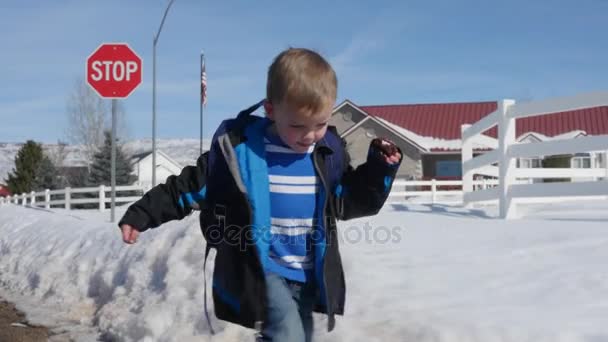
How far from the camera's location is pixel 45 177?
169ft

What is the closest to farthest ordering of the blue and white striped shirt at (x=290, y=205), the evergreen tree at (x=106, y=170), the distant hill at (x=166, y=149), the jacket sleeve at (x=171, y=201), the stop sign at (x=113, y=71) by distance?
the blue and white striped shirt at (x=290, y=205) < the jacket sleeve at (x=171, y=201) < the stop sign at (x=113, y=71) < the evergreen tree at (x=106, y=170) < the distant hill at (x=166, y=149)

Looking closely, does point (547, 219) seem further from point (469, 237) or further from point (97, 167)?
point (97, 167)

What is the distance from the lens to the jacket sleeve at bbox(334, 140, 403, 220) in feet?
10.0

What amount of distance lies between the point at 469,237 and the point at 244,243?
13.0ft

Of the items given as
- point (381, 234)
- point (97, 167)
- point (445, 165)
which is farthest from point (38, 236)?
point (445, 165)

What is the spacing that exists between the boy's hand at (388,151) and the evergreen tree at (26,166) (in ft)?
181

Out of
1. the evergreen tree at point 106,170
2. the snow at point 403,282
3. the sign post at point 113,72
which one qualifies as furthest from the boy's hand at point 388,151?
the evergreen tree at point 106,170

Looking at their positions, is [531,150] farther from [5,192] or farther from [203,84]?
[5,192]

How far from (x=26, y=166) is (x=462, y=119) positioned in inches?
1303

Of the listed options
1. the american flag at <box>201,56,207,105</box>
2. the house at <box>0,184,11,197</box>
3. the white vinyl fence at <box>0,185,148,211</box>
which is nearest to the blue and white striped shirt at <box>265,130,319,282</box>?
the white vinyl fence at <box>0,185,148,211</box>

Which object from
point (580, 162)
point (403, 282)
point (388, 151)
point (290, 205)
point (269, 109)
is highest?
point (580, 162)

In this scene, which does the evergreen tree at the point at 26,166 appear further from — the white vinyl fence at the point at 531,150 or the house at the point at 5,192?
the white vinyl fence at the point at 531,150

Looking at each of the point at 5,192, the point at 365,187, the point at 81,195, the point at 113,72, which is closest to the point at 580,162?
the point at 81,195

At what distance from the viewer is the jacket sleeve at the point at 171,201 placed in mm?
3094
